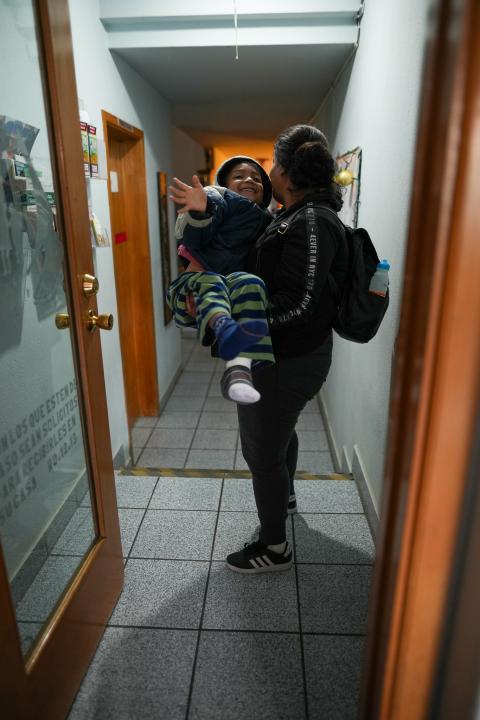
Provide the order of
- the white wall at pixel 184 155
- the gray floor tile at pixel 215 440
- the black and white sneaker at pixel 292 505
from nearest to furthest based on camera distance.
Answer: the black and white sneaker at pixel 292 505, the gray floor tile at pixel 215 440, the white wall at pixel 184 155

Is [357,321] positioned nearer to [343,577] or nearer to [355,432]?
[343,577]

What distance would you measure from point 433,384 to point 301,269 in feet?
2.50

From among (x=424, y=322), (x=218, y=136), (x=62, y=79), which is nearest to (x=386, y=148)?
(x=62, y=79)

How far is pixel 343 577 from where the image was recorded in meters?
1.75

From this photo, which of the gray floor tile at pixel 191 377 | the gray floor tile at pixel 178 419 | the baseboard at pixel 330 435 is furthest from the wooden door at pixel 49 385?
the gray floor tile at pixel 191 377

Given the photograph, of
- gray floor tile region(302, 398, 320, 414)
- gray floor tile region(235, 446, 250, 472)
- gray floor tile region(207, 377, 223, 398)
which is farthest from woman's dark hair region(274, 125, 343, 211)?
gray floor tile region(207, 377, 223, 398)

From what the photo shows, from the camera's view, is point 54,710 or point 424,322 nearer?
point 424,322

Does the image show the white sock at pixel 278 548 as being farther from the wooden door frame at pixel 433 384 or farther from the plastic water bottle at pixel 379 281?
the plastic water bottle at pixel 379 281

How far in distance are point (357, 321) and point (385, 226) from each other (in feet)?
2.05

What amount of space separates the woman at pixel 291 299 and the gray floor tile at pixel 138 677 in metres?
0.39

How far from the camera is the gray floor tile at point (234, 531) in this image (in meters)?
1.90

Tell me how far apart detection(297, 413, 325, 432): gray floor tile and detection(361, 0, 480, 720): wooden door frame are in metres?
2.95

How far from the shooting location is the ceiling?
282cm

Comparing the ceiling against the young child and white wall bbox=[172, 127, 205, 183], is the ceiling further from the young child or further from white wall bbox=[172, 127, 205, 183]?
white wall bbox=[172, 127, 205, 183]
